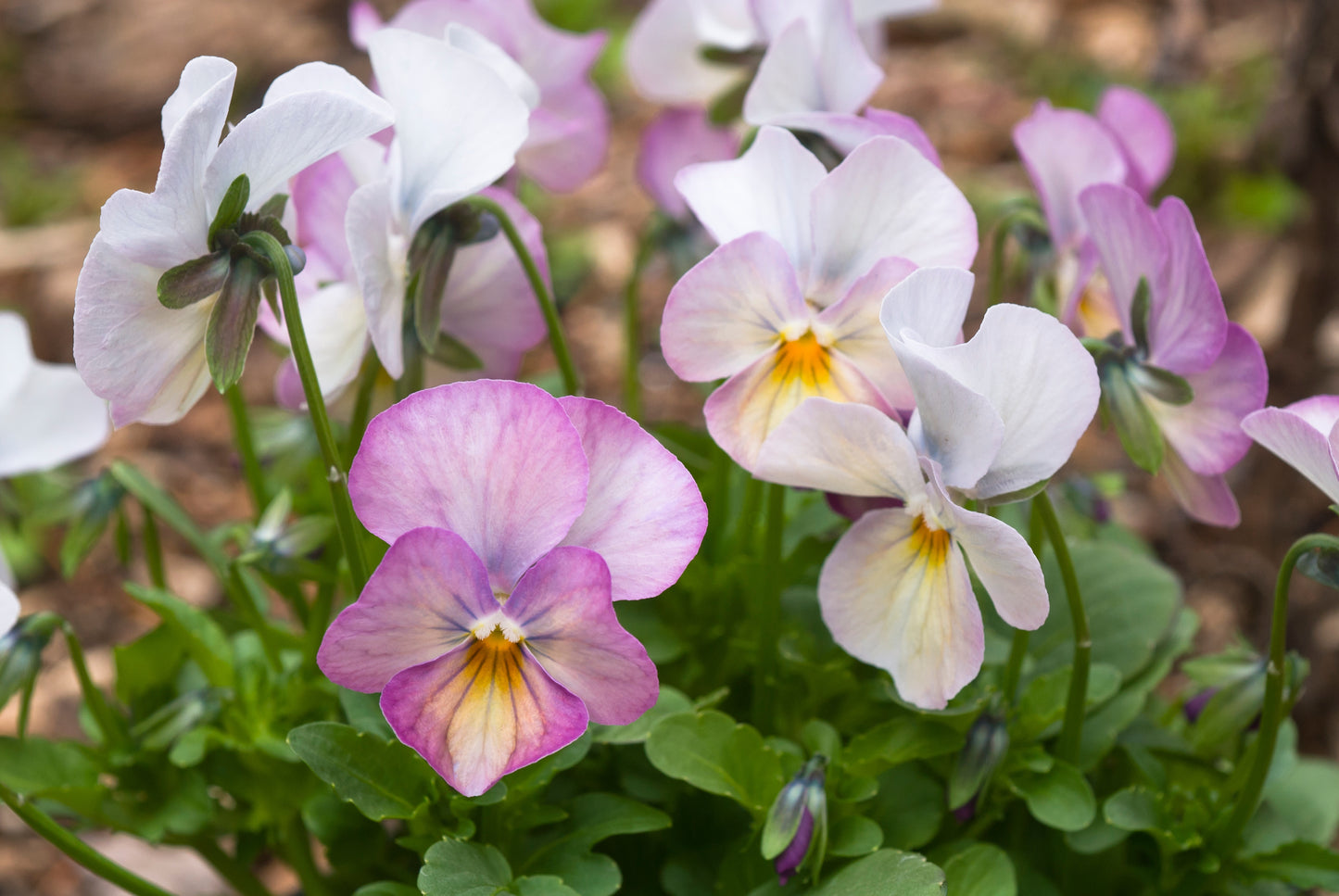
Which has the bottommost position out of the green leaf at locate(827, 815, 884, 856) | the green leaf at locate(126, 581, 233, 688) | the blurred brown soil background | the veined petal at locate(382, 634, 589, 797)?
the blurred brown soil background

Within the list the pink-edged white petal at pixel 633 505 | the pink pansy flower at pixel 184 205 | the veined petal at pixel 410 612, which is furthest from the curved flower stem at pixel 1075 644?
the pink pansy flower at pixel 184 205

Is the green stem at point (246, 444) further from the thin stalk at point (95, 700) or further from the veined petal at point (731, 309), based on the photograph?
the veined petal at point (731, 309)

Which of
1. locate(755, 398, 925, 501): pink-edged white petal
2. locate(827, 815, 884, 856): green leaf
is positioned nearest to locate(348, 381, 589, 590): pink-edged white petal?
locate(755, 398, 925, 501): pink-edged white petal

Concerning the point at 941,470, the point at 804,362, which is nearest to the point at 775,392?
the point at 804,362

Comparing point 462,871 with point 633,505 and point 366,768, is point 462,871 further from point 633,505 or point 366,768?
point 633,505

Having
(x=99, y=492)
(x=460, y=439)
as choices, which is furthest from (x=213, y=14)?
(x=460, y=439)

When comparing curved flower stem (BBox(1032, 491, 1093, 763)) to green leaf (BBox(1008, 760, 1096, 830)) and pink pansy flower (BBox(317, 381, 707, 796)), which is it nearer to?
green leaf (BBox(1008, 760, 1096, 830))

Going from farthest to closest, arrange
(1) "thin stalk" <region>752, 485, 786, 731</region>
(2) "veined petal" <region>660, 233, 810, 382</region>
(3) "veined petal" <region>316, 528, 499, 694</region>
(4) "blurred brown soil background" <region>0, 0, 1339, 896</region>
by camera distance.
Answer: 1. (4) "blurred brown soil background" <region>0, 0, 1339, 896</region>
2. (1) "thin stalk" <region>752, 485, 786, 731</region>
3. (2) "veined petal" <region>660, 233, 810, 382</region>
4. (3) "veined petal" <region>316, 528, 499, 694</region>

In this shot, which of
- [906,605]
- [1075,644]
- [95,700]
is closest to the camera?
[906,605]
